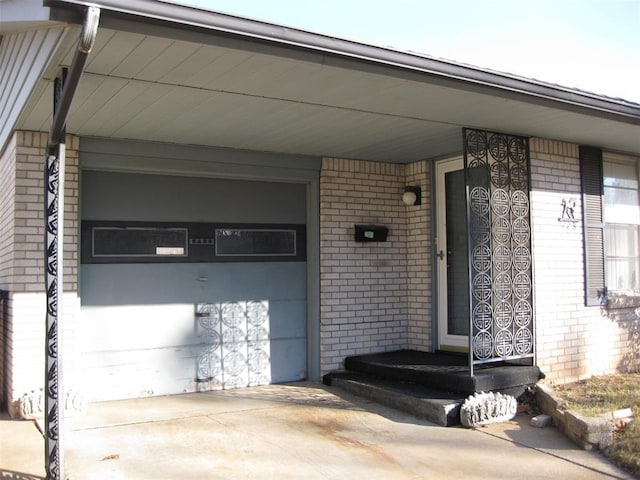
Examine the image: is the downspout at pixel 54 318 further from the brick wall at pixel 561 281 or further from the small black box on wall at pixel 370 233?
the brick wall at pixel 561 281

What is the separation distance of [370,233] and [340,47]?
3.54 meters

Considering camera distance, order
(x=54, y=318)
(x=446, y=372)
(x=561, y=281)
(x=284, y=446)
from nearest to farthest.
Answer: (x=54, y=318)
(x=284, y=446)
(x=446, y=372)
(x=561, y=281)

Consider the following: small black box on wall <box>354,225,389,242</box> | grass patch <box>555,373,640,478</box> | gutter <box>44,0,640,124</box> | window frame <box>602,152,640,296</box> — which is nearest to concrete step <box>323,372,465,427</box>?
grass patch <box>555,373,640,478</box>

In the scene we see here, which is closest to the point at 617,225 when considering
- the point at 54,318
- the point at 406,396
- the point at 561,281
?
the point at 561,281

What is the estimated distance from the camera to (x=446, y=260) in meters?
7.09

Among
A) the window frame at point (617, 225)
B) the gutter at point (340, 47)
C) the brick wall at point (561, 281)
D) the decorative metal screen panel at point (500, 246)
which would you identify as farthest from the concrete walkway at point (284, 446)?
the gutter at point (340, 47)

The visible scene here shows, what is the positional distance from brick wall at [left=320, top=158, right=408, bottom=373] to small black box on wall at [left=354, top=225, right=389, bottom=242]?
0.23ft

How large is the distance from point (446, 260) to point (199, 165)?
117 inches

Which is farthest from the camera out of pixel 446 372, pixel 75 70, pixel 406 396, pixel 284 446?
pixel 446 372

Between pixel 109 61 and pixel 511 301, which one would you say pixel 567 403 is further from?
pixel 109 61

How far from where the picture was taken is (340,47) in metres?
3.85

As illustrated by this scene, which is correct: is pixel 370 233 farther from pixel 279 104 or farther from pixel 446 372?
pixel 279 104

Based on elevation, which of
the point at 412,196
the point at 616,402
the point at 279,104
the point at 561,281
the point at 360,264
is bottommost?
the point at 616,402

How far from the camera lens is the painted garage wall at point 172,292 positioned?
5992 millimetres
